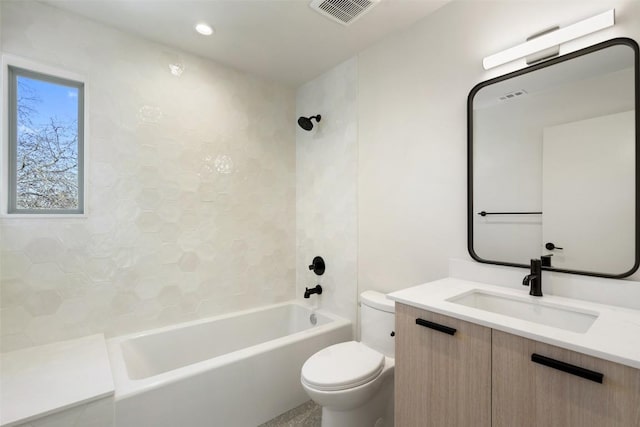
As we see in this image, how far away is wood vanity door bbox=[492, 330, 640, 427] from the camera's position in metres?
0.78

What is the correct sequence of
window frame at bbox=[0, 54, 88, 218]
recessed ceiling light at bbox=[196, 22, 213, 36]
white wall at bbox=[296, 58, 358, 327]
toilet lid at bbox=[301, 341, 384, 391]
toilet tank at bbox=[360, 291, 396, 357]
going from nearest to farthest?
1. toilet lid at bbox=[301, 341, 384, 391]
2. window frame at bbox=[0, 54, 88, 218]
3. toilet tank at bbox=[360, 291, 396, 357]
4. recessed ceiling light at bbox=[196, 22, 213, 36]
5. white wall at bbox=[296, 58, 358, 327]

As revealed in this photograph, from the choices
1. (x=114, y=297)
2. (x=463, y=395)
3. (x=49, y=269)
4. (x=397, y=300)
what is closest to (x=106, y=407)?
(x=114, y=297)

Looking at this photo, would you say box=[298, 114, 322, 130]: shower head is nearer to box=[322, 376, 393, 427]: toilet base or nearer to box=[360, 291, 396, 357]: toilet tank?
box=[360, 291, 396, 357]: toilet tank

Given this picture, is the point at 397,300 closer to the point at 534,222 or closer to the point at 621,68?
the point at 534,222

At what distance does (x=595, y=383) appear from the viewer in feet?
2.70

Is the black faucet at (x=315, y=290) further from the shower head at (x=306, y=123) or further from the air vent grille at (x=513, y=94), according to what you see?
the air vent grille at (x=513, y=94)

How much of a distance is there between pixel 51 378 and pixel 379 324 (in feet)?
5.67

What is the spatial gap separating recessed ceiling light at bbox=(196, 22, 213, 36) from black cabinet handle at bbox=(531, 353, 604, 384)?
7.93 feet

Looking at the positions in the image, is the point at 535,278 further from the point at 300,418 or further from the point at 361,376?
the point at 300,418

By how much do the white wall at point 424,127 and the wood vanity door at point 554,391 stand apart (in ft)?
2.60

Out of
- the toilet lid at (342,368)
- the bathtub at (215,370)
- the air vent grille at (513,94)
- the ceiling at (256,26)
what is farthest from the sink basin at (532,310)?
the ceiling at (256,26)

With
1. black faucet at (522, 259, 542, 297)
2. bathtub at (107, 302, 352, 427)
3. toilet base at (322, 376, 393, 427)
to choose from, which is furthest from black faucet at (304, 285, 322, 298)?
black faucet at (522, 259, 542, 297)

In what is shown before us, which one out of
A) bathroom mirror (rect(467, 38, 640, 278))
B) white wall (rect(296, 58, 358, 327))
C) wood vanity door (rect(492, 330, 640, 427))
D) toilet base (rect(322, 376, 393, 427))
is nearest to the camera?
wood vanity door (rect(492, 330, 640, 427))

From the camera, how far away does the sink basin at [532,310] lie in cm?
120
